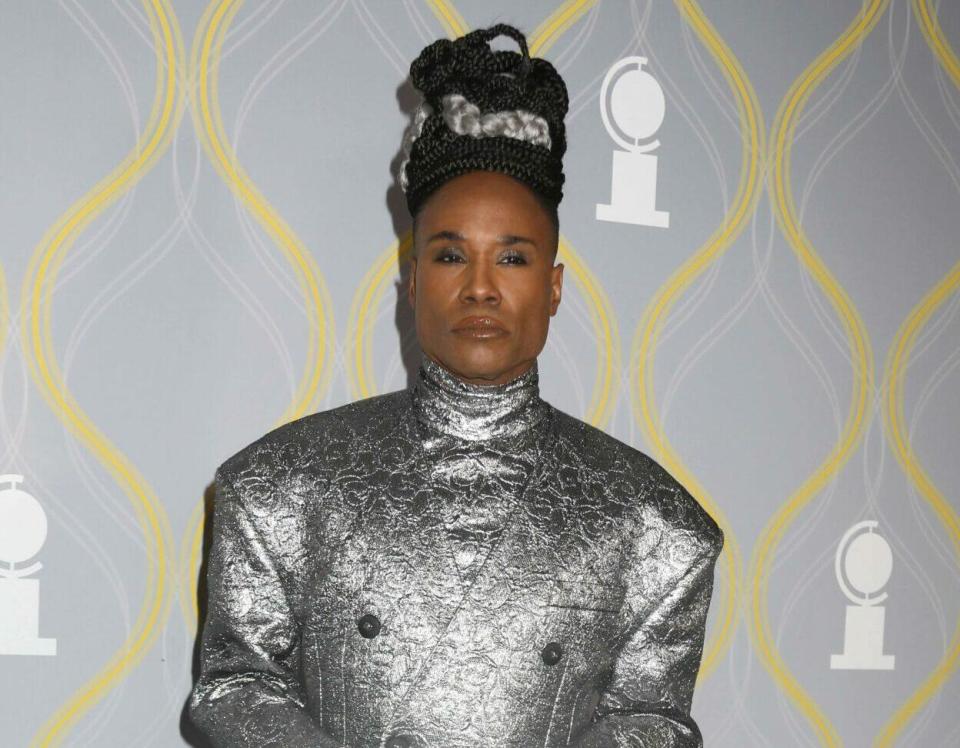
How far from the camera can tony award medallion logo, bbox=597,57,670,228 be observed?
1752 millimetres

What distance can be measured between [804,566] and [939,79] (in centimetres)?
83

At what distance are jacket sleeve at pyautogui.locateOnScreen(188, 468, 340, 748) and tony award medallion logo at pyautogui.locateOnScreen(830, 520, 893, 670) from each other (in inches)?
38.4

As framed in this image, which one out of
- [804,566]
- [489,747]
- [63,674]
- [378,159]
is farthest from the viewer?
[804,566]

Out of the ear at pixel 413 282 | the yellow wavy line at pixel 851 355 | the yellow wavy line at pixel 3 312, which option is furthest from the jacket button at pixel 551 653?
the yellow wavy line at pixel 3 312

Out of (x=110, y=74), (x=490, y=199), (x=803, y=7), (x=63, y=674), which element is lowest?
(x=63, y=674)

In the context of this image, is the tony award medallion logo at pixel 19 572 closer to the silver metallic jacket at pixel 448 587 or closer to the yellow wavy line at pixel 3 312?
the yellow wavy line at pixel 3 312

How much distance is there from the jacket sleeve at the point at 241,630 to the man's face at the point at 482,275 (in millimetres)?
278

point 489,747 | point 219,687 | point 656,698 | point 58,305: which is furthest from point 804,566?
point 58,305

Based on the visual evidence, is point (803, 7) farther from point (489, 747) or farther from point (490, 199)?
point (489, 747)

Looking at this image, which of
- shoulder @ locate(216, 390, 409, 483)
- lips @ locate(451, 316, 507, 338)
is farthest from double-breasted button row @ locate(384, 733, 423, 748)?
lips @ locate(451, 316, 507, 338)

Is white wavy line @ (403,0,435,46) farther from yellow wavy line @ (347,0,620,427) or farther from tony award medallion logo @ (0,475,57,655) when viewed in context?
tony award medallion logo @ (0,475,57,655)

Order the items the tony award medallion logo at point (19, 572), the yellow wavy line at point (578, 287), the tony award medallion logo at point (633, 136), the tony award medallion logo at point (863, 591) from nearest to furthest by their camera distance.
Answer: the tony award medallion logo at point (19, 572)
the yellow wavy line at point (578, 287)
the tony award medallion logo at point (633, 136)
the tony award medallion logo at point (863, 591)

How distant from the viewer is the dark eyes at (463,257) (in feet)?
4.18

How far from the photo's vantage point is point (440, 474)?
128cm
